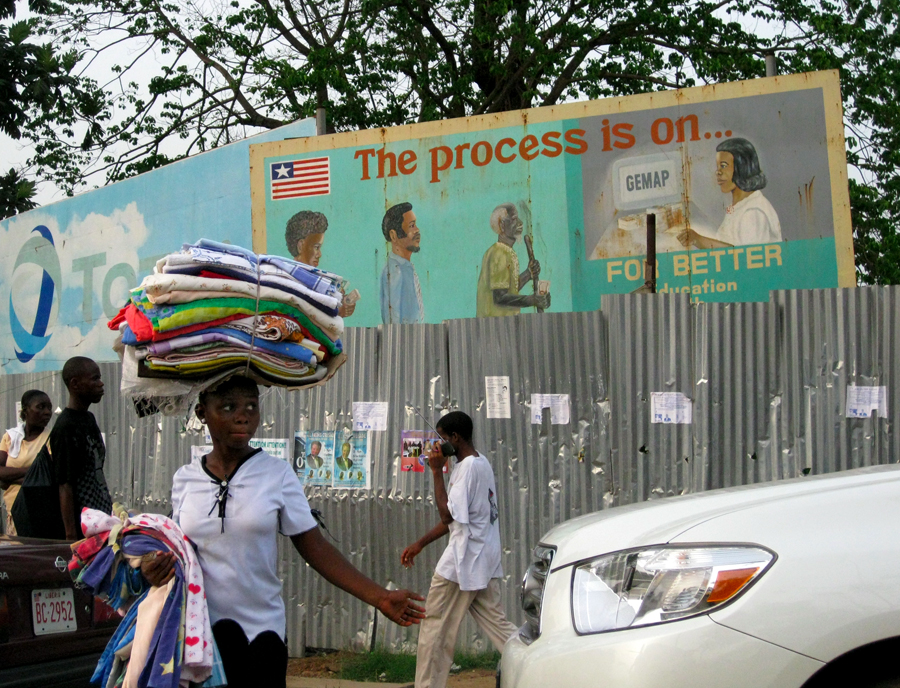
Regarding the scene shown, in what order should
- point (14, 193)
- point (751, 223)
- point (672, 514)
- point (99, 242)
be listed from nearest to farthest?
point (672, 514), point (751, 223), point (99, 242), point (14, 193)

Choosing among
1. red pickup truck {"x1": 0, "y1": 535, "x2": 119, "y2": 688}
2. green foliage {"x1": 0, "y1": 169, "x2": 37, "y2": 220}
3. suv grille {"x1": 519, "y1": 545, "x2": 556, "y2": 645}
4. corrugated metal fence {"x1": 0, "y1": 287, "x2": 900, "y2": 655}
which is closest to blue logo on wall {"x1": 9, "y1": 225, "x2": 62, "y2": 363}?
green foliage {"x1": 0, "y1": 169, "x2": 37, "y2": 220}

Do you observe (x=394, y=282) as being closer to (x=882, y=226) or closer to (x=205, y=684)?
(x=205, y=684)

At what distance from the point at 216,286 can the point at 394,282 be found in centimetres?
796

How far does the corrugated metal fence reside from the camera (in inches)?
252

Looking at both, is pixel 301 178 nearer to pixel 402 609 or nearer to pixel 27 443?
pixel 27 443

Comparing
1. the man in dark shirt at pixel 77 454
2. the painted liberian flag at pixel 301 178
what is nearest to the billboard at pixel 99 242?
the painted liberian flag at pixel 301 178

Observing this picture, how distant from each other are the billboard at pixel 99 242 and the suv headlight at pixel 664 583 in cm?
952

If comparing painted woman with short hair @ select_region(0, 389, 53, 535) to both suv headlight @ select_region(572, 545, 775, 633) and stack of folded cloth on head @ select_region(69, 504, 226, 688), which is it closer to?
stack of folded cloth on head @ select_region(69, 504, 226, 688)

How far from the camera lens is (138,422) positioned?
8875mm

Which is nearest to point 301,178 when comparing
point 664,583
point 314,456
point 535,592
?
point 314,456

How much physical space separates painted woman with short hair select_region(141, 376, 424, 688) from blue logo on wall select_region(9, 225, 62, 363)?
42.2ft

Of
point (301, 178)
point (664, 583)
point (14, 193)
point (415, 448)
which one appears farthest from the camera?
point (14, 193)

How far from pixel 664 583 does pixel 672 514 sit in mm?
396

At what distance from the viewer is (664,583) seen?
299 cm
